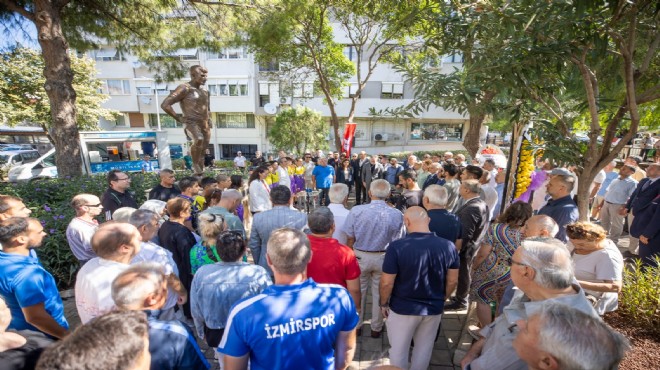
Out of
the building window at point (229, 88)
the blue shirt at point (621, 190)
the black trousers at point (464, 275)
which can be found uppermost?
the building window at point (229, 88)

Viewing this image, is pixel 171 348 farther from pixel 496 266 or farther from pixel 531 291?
pixel 496 266

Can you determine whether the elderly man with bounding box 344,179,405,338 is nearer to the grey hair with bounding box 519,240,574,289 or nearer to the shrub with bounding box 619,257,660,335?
the grey hair with bounding box 519,240,574,289

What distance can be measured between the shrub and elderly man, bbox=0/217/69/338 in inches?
192

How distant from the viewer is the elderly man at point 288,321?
1586 millimetres

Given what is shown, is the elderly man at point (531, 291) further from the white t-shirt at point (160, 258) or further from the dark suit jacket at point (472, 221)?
the white t-shirt at point (160, 258)

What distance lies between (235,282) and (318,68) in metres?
10.1

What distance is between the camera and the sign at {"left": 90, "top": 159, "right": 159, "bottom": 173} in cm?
1130

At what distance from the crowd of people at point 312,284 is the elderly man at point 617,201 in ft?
5.06

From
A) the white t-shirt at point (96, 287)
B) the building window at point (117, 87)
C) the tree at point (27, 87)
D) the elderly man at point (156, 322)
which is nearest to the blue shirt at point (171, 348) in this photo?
the elderly man at point (156, 322)

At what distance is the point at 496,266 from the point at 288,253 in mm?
2283

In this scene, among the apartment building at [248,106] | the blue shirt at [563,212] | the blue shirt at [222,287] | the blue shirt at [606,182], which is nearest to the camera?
the blue shirt at [222,287]

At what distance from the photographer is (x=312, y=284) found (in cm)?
175

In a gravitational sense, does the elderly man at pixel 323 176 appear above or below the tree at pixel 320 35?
below

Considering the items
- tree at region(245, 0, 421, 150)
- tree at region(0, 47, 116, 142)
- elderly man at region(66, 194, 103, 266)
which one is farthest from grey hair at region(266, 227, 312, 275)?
tree at region(0, 47, 116, 142)
